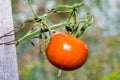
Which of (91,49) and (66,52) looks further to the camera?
(91,49)

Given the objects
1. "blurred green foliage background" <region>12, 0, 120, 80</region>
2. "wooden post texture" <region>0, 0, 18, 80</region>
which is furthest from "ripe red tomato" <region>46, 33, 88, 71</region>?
"blurred green foliage background" <region>12, 0, 120, 80</region>

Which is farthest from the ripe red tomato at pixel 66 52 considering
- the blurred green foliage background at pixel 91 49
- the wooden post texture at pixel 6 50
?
the blurred green foliage background at pixel 91 49

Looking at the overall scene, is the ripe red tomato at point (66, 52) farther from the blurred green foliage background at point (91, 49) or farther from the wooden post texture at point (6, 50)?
the blurred green foliage background at point (91, 49)

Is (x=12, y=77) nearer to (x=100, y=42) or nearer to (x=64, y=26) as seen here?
(x=64, y=26)

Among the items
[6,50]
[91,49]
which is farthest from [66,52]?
[91,49]

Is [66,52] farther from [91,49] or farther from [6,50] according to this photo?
[91,49]

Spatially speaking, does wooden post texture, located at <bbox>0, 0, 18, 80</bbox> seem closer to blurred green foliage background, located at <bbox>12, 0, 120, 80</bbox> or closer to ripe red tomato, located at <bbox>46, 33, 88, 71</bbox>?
ripe red tomato, located at <bbox>46, 33, 88, 71</bbox>

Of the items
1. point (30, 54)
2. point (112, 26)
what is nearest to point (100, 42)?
point (112, 26)
